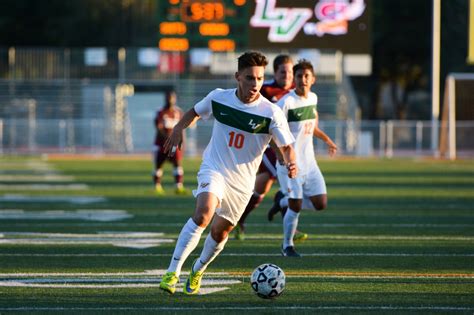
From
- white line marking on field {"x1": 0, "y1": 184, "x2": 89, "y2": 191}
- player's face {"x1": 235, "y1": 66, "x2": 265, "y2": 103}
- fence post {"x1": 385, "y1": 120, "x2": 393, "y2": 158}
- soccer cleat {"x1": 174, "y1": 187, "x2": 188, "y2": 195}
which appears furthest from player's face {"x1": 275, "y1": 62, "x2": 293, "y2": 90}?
fence post {"x1": 385, "y1": 120, "x2": 393, "y2": 158}

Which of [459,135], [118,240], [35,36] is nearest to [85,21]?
[35,36]

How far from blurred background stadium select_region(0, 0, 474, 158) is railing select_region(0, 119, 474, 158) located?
5 centimetres

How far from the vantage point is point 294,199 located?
10.3 meters

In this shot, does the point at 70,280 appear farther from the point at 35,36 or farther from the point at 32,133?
the point at 35,36

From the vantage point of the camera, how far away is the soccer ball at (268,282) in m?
7.50

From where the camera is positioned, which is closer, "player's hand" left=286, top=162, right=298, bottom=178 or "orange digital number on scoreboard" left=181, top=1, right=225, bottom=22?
"player's hand" left=286, top=162, right=298, bottom=178

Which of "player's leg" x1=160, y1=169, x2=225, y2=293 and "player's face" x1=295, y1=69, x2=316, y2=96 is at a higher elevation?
"player's face" x1=295, y1=69, x2=316, y2=96

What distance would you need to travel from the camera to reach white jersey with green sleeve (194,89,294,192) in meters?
7.77

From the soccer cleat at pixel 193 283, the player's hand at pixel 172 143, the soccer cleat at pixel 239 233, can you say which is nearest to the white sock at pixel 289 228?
the soccer cleat at pixel 239 233

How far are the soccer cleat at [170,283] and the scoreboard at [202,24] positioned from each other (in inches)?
880

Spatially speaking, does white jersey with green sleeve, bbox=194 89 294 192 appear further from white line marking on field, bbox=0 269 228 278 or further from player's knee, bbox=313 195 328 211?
player's knee, bbox=313 195 328 211

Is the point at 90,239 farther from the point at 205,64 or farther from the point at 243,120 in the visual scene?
the point at 205,64

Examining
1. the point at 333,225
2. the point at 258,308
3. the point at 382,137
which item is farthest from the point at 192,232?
the point at 382,137

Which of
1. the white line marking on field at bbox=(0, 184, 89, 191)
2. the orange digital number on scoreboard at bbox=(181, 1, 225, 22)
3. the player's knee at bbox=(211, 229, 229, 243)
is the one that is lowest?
the white line marking on field at bbox=(0, 184, 89, 191)
